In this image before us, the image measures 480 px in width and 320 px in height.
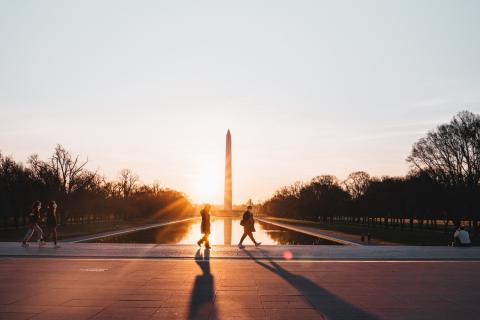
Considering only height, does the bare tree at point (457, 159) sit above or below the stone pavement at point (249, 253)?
above

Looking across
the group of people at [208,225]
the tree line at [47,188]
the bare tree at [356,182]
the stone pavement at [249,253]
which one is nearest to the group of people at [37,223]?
the stone pavement at [249,253]

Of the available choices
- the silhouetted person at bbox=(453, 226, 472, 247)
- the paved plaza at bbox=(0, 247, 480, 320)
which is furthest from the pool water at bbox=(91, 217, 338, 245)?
the paved plaza at bbox=(0, 247, 480, 320)

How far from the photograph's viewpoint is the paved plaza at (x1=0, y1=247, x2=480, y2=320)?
25.6 ft

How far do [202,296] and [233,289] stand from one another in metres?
0.94

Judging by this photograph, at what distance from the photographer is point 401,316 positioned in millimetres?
7641

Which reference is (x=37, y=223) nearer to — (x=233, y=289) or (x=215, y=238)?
(x=233, y=289)

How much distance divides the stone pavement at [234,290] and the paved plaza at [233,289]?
17mm

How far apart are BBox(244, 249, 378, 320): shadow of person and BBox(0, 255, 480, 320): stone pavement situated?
0.02m

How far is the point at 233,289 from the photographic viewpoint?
984cm

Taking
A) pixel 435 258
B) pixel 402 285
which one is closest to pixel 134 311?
pixel 402 285

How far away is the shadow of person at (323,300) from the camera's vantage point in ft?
25.2

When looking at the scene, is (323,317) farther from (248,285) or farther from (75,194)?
(75,194)

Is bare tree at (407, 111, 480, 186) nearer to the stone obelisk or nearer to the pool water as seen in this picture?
the pool water

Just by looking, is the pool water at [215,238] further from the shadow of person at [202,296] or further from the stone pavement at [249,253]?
the shadow of person at [202,296]
